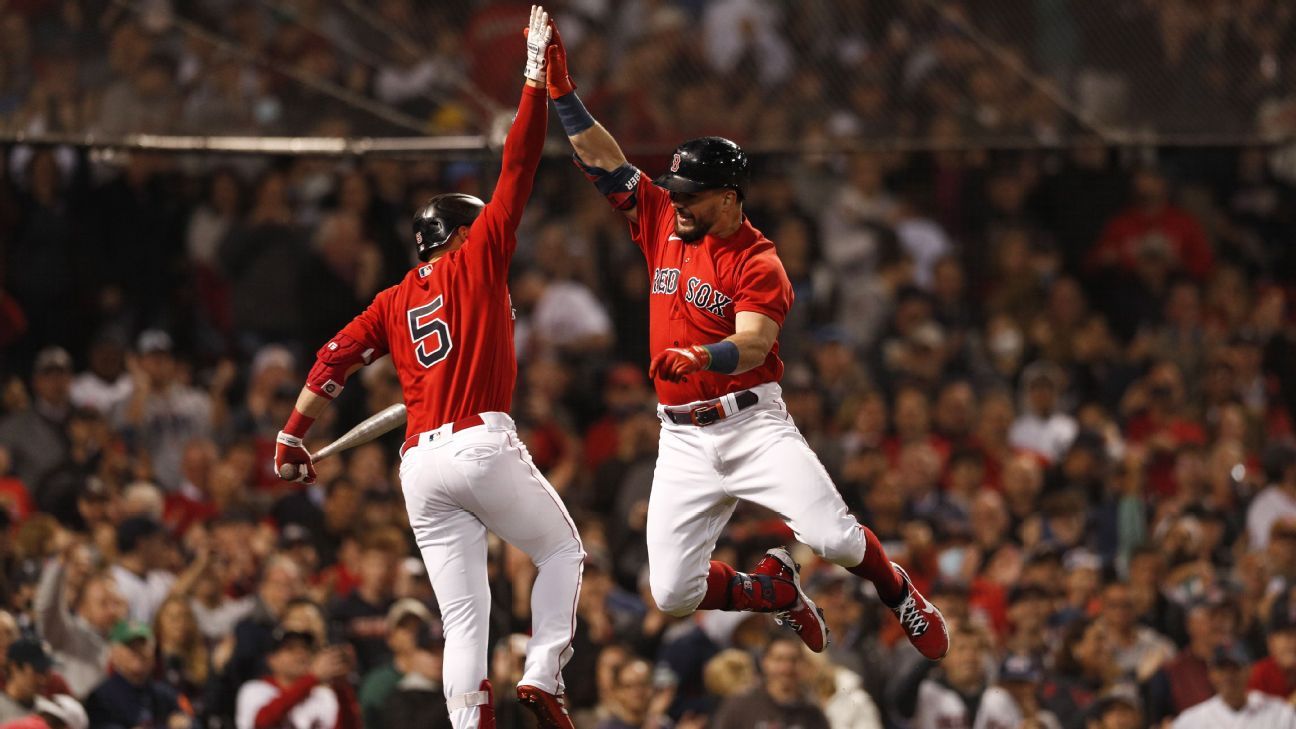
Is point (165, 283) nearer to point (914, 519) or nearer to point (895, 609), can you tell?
point (914, 519)

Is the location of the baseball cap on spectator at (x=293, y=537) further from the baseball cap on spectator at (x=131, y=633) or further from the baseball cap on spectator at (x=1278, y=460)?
the baseball cap on spectator at (x=1278, y=460)

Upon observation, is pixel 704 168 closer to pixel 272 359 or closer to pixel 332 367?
pixel 332 367

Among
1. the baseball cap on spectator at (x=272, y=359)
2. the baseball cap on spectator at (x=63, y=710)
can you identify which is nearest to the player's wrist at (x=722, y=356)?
the baseball cap on spectator at (x=63, y=710)

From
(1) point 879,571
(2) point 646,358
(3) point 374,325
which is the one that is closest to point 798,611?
(1) point 879,571

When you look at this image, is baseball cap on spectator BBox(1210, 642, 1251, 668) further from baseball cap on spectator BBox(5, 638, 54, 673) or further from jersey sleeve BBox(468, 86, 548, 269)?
baseball cap on spectator BBox(5, 638, 54, 673)

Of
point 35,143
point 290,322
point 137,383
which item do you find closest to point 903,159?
point 290,322
